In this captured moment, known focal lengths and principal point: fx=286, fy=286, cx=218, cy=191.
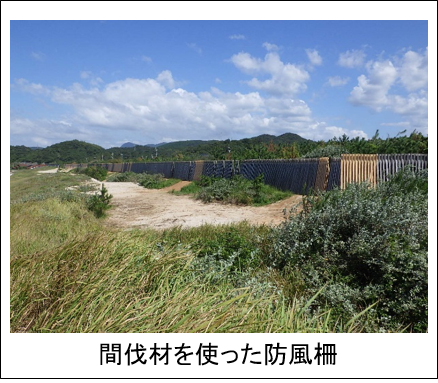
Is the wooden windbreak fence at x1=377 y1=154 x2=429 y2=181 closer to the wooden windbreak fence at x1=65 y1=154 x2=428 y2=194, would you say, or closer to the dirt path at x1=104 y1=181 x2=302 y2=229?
the wooden windbreak fence at x1=65 y1=154 x2=428 y2=194

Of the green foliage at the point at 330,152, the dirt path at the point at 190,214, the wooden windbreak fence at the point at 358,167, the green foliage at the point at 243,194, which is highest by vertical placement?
the green foliage at the point at 330,152

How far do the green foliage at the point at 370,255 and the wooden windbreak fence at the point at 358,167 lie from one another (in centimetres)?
509

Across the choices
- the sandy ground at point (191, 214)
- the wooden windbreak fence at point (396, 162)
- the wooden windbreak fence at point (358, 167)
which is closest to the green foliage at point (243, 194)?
the sandy ground at point (191, 214)

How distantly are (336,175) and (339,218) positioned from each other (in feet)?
21.8

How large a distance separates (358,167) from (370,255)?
22.8 feet

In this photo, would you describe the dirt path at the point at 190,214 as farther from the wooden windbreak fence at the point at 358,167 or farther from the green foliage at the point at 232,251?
the green foliage at the point at 232,251

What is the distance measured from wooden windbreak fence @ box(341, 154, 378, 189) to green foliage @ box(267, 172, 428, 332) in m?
5.09

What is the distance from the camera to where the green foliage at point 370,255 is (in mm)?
2398

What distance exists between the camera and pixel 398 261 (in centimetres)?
259

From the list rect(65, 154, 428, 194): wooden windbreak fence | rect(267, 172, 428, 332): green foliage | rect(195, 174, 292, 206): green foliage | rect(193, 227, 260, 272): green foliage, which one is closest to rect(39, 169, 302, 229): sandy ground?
rect(195, 174, 292, 206): green foliage

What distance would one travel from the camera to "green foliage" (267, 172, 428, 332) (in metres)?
2.40

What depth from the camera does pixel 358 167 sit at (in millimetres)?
8992
